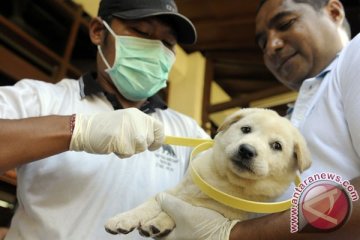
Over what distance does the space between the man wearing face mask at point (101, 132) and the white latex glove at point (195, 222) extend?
0.69 feet

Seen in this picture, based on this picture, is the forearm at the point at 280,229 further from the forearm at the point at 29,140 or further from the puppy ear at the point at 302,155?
the forearm at the point at 29,140

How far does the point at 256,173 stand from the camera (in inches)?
40.3

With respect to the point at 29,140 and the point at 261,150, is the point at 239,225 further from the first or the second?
the point at 29,140

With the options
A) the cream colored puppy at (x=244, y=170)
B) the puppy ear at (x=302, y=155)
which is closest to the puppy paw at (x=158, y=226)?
the cream colored puppy at (x=244, y=170)

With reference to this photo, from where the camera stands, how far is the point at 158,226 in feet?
3.37

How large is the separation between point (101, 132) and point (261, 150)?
463mm

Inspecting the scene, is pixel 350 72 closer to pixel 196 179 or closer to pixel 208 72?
pixel 196 179

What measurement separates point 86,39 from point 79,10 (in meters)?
0.45

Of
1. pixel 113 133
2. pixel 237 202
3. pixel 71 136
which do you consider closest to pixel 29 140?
pixel 71 136

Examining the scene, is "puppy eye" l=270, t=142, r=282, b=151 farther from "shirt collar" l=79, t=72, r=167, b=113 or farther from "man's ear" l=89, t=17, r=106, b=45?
"man's ear" l=89, t=17, r=106, b=45

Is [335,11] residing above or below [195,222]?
above

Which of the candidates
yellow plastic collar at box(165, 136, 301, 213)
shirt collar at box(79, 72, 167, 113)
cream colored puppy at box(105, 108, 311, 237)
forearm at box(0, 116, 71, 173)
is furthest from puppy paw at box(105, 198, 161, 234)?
shirt collar at box(79, 72, 167, 113)

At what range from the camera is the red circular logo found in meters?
0.73

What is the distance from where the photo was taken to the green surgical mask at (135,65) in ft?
4.95
